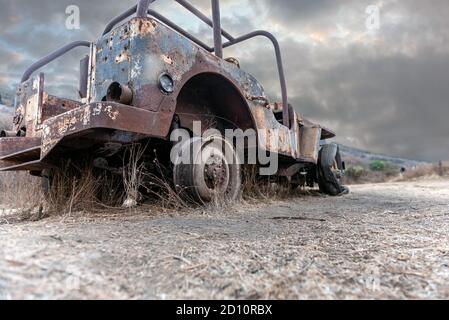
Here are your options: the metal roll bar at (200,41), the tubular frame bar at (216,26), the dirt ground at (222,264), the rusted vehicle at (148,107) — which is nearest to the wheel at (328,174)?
the metal roll bar at (200,41)

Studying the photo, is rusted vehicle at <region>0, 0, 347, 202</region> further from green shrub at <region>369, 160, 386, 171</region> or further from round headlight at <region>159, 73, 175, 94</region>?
green shrub at <region>369, 160, 386, 171</region>

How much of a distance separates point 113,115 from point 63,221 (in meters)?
0.79

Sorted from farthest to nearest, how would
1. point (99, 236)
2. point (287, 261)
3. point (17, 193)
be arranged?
point (17, 193)
point (99, 236)
point (287, 261)

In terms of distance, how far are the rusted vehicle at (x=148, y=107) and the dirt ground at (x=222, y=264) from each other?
2.61 ft

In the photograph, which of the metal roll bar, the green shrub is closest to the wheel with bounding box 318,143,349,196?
the metal roll bar

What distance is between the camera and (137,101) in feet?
8.27

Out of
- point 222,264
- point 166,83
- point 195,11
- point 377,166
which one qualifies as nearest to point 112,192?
point 166,83

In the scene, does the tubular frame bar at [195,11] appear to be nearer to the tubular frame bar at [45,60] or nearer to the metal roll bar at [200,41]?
the metal roll bar at [200,41]

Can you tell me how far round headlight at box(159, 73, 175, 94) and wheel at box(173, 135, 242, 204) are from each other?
0.46 m

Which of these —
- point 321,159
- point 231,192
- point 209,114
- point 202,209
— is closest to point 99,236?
point 202,209

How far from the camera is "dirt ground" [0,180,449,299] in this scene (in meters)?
1.00

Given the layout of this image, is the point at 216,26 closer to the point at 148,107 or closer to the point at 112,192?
the point at 148,107
